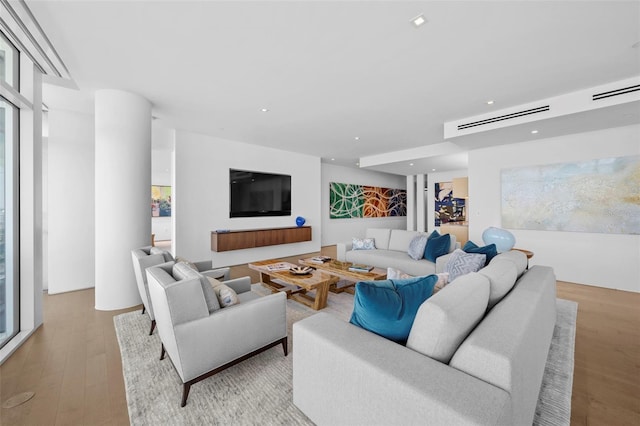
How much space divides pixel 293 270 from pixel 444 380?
2.61 m

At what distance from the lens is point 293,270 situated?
3457mm

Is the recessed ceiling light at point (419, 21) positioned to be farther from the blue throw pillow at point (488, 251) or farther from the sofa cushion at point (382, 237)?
the sofa cushion at point (382, 237)

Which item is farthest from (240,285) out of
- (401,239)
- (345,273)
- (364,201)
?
(364,201)

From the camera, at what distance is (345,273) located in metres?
3.39

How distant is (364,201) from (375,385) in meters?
8.13

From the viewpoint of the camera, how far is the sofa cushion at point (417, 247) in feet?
13.7

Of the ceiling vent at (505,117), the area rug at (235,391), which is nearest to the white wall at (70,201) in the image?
the area rug at (235,391)

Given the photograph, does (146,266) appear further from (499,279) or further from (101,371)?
(499,279)

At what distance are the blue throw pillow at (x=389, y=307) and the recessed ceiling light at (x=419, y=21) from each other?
1949mm

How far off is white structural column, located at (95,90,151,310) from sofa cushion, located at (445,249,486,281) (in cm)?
376

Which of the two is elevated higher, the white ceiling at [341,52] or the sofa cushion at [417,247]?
the white ceiling at [341,52]

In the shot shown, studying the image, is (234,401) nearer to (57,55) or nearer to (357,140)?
(57,55)

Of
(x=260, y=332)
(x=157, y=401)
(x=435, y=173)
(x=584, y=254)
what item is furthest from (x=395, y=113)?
(x=435, y=173)

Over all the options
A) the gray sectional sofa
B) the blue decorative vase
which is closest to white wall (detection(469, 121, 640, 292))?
the blue decorative vase
